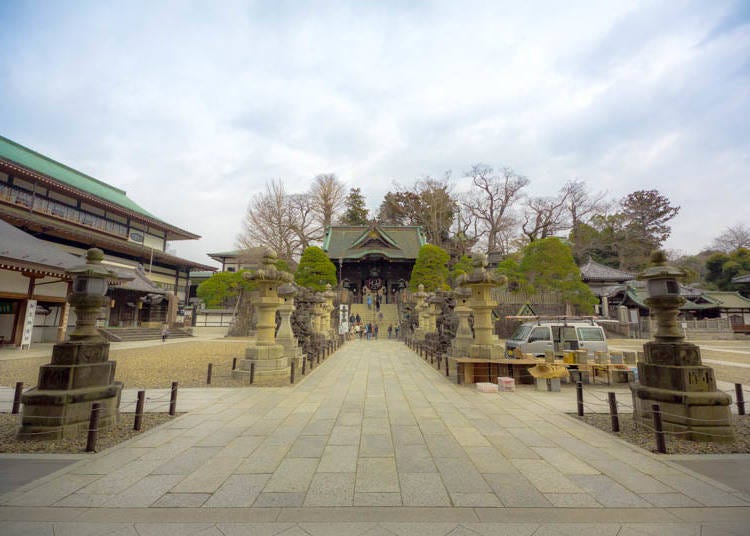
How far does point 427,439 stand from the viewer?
15.9ft

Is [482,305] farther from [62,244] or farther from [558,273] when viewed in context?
[62,244]

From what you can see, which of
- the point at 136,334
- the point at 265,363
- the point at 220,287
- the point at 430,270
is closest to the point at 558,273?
the point at 430,270

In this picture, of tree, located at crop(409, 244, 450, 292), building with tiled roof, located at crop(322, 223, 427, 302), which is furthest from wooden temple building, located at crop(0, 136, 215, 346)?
tree, located at crop(409, 244, 450, 292)

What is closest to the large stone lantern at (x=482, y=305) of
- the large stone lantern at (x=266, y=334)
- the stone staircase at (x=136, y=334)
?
the large stone lantern at (x=266, y=334)

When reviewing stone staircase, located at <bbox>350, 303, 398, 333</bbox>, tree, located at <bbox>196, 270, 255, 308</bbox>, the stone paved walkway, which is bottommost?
the stone paved walkway

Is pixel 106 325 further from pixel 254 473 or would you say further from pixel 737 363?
pixel 737 363

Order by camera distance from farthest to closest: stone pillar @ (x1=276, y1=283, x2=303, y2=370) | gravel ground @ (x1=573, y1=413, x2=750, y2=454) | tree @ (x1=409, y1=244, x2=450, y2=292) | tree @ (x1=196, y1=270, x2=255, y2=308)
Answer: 1. tree @ (x1=409, y1=244, x2=450, y2=292)
2. tree @ (x1=196, y1=270, x2=255, y2=308)
3. stone pillar @ (x1=276, y1=283, x2=303, y2=370)
4. gravel ground @ (x1=573, y1=413, x2=750, y2=454)

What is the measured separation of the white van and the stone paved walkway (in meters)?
5.82

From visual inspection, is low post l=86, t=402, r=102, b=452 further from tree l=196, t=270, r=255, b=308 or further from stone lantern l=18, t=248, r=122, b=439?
tree l=196, t=270, r=255, b=308

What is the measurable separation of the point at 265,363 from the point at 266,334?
0.89 meters

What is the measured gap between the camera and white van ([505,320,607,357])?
10.9 metres

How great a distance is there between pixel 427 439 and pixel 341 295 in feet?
83.9

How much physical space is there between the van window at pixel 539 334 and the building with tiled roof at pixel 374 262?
79.7ft

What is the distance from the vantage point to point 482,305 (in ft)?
32.3
